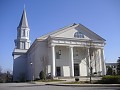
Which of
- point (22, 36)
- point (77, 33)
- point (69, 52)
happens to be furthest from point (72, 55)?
point (22, 36)

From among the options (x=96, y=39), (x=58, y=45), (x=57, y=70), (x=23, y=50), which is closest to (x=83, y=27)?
(x=96, y=39)

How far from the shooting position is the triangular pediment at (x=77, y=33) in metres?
46.7

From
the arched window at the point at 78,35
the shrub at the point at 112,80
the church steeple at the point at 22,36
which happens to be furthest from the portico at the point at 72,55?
the church steeple at the point at 22,36

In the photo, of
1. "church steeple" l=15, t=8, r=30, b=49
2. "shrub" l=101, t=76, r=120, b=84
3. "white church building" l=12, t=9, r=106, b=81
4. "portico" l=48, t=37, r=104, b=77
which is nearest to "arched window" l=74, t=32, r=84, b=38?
"white church building" l=12, t=9, r=106, b=81

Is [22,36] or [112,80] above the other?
[22,36]

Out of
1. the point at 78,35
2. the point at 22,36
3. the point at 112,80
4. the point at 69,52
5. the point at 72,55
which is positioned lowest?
the point at 112,80

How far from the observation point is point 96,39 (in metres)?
49.7

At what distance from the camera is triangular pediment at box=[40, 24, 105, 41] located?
153ft

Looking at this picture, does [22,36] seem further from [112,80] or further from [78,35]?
[112,80]

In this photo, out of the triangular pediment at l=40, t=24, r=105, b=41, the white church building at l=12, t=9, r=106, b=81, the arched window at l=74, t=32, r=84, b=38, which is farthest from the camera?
the arched window at l=74, t=32, r=84, b=38

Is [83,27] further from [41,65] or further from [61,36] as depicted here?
[41,65]

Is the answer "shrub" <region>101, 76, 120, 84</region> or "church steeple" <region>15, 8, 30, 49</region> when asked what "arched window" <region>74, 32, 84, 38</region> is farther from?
"church steeple" <region>15, 8, 30, 49</region>

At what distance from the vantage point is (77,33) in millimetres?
48500

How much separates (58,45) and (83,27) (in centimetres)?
881
